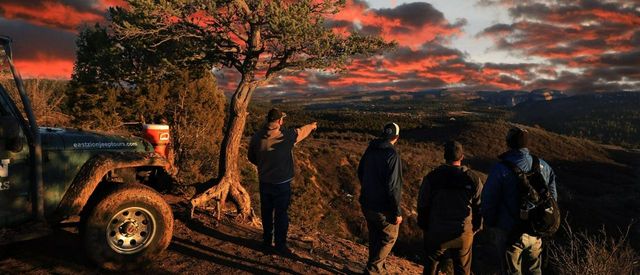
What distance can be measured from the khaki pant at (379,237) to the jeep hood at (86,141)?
11.0ft

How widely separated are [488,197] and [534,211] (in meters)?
0.46

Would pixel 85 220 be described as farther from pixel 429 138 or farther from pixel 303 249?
pixel 429 138

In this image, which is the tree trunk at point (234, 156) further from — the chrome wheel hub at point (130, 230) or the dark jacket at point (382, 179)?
the dark jacket at point (382, 179)

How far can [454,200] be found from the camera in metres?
4.62

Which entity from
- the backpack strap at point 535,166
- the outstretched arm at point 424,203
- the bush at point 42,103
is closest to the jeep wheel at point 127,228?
the outstretched arm at point 424,203

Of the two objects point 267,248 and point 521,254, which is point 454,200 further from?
point 267,248

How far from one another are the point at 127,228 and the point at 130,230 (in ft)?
0.16

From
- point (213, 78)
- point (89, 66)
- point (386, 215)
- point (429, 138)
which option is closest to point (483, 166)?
point (429, 138)

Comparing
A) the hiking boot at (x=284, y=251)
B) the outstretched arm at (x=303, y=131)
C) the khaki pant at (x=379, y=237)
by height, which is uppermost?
the outstretched arm at (x=303, y=131)

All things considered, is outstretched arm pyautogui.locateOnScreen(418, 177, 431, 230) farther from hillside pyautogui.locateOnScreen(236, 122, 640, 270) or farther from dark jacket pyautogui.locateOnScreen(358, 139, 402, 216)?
hillside pyautogui.locateOnScreen(236, 122, 640, 270)

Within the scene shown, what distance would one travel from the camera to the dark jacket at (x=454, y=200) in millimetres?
4605

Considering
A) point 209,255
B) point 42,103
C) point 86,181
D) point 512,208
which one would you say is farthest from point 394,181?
point 42,103

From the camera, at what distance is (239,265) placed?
6.09m

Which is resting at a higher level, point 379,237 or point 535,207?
point 535,207
